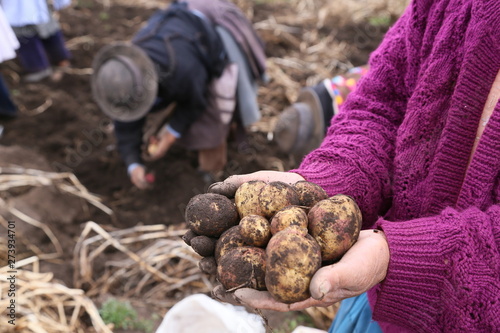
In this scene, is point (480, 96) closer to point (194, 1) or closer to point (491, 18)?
point (491, 18)

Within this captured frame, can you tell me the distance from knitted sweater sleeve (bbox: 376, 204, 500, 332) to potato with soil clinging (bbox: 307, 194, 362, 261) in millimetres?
67

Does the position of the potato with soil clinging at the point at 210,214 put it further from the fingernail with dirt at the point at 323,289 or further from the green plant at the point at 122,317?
the green plant at the point at 122,317

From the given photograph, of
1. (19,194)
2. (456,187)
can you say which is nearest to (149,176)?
(19,194)

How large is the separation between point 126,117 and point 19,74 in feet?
6.80

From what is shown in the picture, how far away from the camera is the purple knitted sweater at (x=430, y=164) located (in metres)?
0.79

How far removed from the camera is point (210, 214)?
953 mm

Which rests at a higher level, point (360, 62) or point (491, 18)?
point (491, 18)

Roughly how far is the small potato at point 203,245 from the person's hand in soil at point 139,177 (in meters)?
2.11

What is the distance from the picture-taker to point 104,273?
7.75ft

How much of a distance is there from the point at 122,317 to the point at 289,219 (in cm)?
139

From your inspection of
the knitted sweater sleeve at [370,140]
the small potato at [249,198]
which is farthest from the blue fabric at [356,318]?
the small potato at [249,198]

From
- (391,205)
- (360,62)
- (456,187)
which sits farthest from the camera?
(360,62)

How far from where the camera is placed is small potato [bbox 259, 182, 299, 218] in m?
0.96

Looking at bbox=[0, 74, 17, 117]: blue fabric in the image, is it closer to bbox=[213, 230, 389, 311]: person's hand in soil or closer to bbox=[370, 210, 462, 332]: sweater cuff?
bbox=[213, 230, 389, 311]: person's hand in soil
